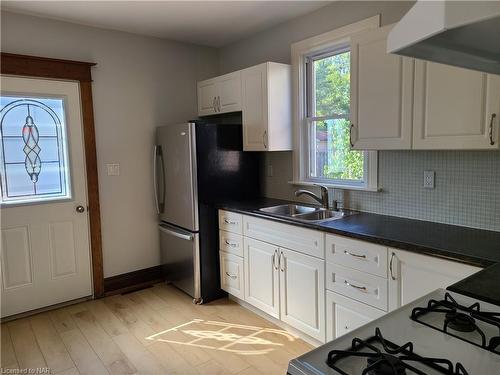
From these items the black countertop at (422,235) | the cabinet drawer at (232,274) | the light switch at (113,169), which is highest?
the light switch at (113,169)

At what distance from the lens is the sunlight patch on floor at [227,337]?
2562mm

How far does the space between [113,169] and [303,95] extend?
197cm

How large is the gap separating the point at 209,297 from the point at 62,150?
6.24 feet

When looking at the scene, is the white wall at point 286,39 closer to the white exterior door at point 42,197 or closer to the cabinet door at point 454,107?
the cabinet door at point 454,107

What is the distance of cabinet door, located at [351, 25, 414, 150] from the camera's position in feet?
6.91

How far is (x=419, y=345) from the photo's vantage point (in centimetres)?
95

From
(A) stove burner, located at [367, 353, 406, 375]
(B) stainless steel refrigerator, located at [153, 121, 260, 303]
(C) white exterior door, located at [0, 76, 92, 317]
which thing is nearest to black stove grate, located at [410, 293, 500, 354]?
(A) stove burner, located at [367, 353, 406, 375]

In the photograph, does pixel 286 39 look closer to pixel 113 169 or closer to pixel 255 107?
pixel 255 107

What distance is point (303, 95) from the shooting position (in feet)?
10.5

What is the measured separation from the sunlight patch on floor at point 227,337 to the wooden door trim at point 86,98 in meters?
1.15

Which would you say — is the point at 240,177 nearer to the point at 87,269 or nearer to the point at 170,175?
the point at 170,175

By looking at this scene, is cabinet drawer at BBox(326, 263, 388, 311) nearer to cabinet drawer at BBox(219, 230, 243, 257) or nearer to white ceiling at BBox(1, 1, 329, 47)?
cabinet drawer at BBox(219, 230, 243, 257)

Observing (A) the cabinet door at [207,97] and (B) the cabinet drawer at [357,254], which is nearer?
(B) the cabinet drawer at [357,254]

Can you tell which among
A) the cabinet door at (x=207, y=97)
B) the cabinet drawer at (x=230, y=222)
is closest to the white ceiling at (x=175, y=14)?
the cabinet door at (x=207, y=97)
